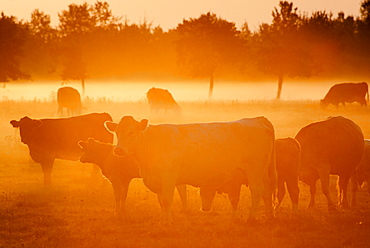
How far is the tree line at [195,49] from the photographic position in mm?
51156

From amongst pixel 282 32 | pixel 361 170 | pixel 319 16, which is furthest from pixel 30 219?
pixel 319 16

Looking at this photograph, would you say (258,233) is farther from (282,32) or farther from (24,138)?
(282,32)

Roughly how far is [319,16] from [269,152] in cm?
4467

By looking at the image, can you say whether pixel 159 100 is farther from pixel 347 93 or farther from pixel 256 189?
pixel 256 189

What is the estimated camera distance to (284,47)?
50812 mm

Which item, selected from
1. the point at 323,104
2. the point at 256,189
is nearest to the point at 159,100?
the point at 323,104

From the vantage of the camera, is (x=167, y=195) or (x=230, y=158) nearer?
(x=167, y=195)

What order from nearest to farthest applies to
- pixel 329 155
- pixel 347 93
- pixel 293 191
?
1. pixel 293 191
2. pixel 329 155
3. pixel 347 93

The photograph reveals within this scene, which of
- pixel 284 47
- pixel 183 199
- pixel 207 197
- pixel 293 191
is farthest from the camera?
pixel 284 47

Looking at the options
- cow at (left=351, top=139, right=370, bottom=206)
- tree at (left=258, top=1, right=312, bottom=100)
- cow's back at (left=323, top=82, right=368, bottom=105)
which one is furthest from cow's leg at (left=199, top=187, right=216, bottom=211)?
tree at (left=258, top=1, right=312, bottom=100)

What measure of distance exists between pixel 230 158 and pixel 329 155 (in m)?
2.73

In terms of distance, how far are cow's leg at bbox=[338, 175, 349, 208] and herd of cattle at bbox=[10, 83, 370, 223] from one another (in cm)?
2

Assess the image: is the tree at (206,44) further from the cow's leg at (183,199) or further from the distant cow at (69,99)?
the cow's leg at (183,199)

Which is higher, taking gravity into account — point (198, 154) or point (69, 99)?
point (198, 154)
